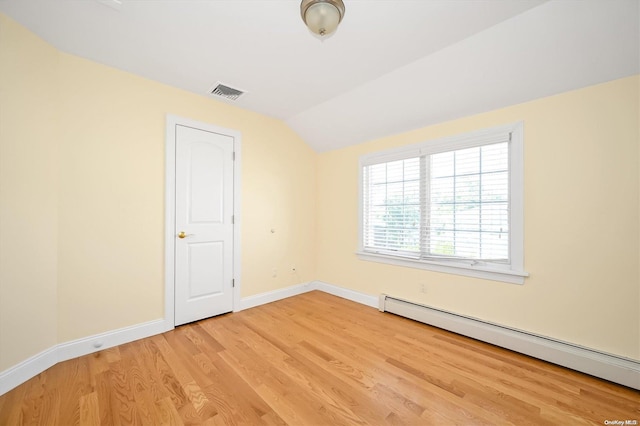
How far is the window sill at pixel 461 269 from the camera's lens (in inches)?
93.7

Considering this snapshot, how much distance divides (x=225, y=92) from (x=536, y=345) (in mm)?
4041

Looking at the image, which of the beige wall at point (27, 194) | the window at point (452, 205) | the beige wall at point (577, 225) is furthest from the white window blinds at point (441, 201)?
the beige wall at point (27, 194)

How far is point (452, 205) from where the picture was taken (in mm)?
2797

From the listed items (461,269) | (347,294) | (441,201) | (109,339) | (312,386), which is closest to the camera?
(312,386)

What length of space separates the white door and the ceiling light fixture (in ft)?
6.44

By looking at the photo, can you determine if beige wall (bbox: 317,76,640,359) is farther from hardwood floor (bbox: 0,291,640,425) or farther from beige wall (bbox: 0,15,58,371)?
beige wall (bbox: 0,15,58,371)

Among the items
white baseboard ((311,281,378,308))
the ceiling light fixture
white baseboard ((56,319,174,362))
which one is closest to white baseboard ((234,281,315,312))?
white baseboard ((311,281,378,308))

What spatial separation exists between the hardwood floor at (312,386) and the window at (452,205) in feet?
2.85

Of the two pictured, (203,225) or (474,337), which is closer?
(474,337)

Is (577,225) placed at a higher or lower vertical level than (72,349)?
higher

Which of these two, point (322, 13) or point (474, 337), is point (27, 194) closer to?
point (322, 13)

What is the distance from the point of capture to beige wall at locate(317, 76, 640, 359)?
1904 mm

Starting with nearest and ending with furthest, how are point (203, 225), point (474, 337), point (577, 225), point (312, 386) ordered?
1. point (312, 386)
2. point (577, 225)
3. point (474, 337)
4. point (203, 225)

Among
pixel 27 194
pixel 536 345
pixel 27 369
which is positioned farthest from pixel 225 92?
pixel 536 345
